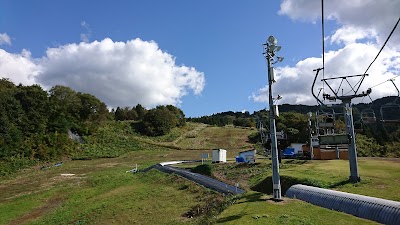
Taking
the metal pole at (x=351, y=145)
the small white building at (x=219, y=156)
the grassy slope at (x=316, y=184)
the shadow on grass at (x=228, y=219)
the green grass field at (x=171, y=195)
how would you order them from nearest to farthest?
the grassy slope at (x=316, y=184)
the shadow on grass at (x=228, y=219)
the green grass field at (x=171, y=195)
the metal pole at (x=351, y=145)
the small white building at (x=219, y=156)

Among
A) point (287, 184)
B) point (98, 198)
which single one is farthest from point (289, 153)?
point (98, 198)

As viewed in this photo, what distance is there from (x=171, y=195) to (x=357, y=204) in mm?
22997

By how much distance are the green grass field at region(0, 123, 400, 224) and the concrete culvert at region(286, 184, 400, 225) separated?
0.83 metres

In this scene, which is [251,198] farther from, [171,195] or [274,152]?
[171,195]

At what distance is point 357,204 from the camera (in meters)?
19.0

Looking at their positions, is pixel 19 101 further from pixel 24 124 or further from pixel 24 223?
pixel 24 223

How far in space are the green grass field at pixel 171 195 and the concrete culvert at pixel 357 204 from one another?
83 cm

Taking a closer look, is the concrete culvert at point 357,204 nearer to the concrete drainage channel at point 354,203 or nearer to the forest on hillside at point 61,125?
the concrete drainage channel at point 354,203

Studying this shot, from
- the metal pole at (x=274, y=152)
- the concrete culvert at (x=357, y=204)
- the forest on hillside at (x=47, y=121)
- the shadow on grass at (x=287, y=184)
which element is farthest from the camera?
the forest on hillside at (x=47, y=121)

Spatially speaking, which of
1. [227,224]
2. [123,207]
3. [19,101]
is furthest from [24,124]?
[227,224]

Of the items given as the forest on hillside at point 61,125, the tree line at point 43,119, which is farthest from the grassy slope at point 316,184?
the tree line at point 43,119

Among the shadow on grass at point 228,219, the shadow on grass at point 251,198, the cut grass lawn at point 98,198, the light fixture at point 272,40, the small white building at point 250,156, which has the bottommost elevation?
the cut grass lawn at point 98,198

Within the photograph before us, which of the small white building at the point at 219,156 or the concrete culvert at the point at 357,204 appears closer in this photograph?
the concrete culvert at the point at 357,204

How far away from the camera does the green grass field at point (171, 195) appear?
67.7 ft
